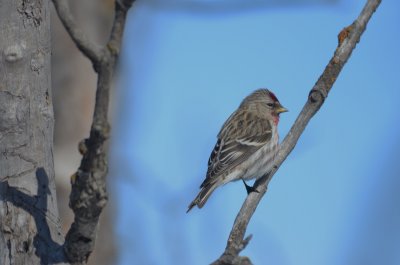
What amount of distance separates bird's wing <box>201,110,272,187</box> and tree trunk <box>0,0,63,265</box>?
325cm

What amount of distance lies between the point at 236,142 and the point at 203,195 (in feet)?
4.43

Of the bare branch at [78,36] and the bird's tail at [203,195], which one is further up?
the bare branch at [78,36]

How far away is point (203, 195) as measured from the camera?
6.19 m

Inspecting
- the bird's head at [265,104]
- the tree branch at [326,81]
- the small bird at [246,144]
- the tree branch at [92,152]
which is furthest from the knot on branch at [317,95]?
the bird's head at [265,104]

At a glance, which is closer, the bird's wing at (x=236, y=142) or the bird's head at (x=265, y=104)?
the bird's wing at (x=236, y=142)

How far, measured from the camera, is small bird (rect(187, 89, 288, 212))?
21.7 feet

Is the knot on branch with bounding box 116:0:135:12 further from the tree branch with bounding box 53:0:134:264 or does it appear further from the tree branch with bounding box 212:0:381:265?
the tree branch with bounding box 212:0:381:265

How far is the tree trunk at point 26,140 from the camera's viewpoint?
10.0 ft

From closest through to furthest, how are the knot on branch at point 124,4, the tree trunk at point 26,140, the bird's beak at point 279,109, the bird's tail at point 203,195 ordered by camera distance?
the knot on branch at point 124,4
the tree trunk at point 26,140
the bird's tail at point 203,195
the bird's beak at point 279,109

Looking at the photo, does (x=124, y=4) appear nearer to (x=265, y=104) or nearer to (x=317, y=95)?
(x=317, y=95)

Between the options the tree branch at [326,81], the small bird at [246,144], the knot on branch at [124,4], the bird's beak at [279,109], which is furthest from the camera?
the bird's beak at [279,109]

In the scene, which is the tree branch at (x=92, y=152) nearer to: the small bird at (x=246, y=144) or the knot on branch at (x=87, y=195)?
the knot on branch at (x=87, y=195)

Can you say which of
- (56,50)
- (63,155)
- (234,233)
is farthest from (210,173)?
(234,233)

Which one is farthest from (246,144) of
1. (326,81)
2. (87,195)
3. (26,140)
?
(87,195)
